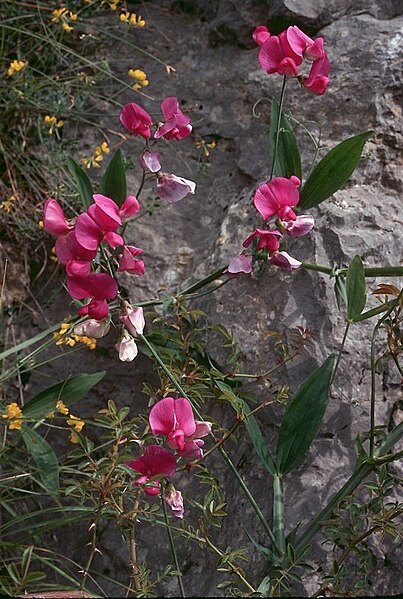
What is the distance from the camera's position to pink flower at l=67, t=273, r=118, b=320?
4.13 ft

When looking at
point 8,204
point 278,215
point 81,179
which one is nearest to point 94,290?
point 278,215

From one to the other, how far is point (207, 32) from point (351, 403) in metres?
1.03

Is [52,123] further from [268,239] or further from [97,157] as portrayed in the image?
[268,239]

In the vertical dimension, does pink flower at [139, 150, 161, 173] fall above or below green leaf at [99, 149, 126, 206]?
above

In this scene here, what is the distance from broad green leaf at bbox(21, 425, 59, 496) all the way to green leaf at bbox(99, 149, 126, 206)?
0.43 m

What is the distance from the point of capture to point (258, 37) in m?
1.48

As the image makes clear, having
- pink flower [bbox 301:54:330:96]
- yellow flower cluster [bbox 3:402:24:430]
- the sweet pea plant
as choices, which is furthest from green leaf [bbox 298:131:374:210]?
yellow flower cluster [bbox 3:402:24:430]

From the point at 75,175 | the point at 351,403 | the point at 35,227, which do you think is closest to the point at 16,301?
the point at 35,227

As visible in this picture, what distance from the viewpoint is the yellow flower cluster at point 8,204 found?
6.07 feet

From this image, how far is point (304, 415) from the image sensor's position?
4.82 feet

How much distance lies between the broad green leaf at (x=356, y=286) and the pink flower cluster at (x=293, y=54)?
0.30 metres

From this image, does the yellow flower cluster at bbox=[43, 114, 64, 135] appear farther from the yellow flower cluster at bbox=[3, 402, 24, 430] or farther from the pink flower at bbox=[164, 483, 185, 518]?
the pink flower at bbox=[164, 483, 185, 518]

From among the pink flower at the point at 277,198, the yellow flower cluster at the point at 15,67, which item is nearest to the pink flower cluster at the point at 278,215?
the pink flower at the point at 277,198

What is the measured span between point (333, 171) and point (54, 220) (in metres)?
0.54
